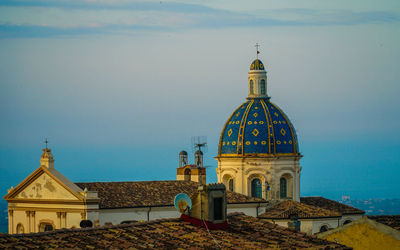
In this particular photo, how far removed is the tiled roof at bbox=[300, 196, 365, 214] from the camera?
7000cm

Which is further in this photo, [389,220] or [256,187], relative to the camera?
[256,187]

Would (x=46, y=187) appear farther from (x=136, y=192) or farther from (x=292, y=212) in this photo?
(x=292, y=212)

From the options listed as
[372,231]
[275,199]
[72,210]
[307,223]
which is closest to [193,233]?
[372,231]

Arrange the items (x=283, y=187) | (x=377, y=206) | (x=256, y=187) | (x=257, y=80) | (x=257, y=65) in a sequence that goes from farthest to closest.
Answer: (x=377, y=206), (x=257, y=65), (x=257, y=80), (x=283, y=187), (x=256, y=187)

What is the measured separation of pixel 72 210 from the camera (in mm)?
53875

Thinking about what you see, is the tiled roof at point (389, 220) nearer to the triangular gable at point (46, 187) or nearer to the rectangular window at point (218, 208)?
the rectangular window at point (218, 208)

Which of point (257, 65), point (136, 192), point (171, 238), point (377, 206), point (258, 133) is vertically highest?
point (257, 65)

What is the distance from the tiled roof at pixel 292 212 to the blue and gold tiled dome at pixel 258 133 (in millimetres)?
6990

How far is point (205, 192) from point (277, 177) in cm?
3716

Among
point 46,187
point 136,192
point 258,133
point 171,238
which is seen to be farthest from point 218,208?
point 258,133

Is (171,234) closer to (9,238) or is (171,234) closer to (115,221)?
(9,238)

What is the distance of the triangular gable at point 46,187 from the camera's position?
5408 centimetres

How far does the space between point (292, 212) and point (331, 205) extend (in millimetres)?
11834

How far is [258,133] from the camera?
70.6 metres
